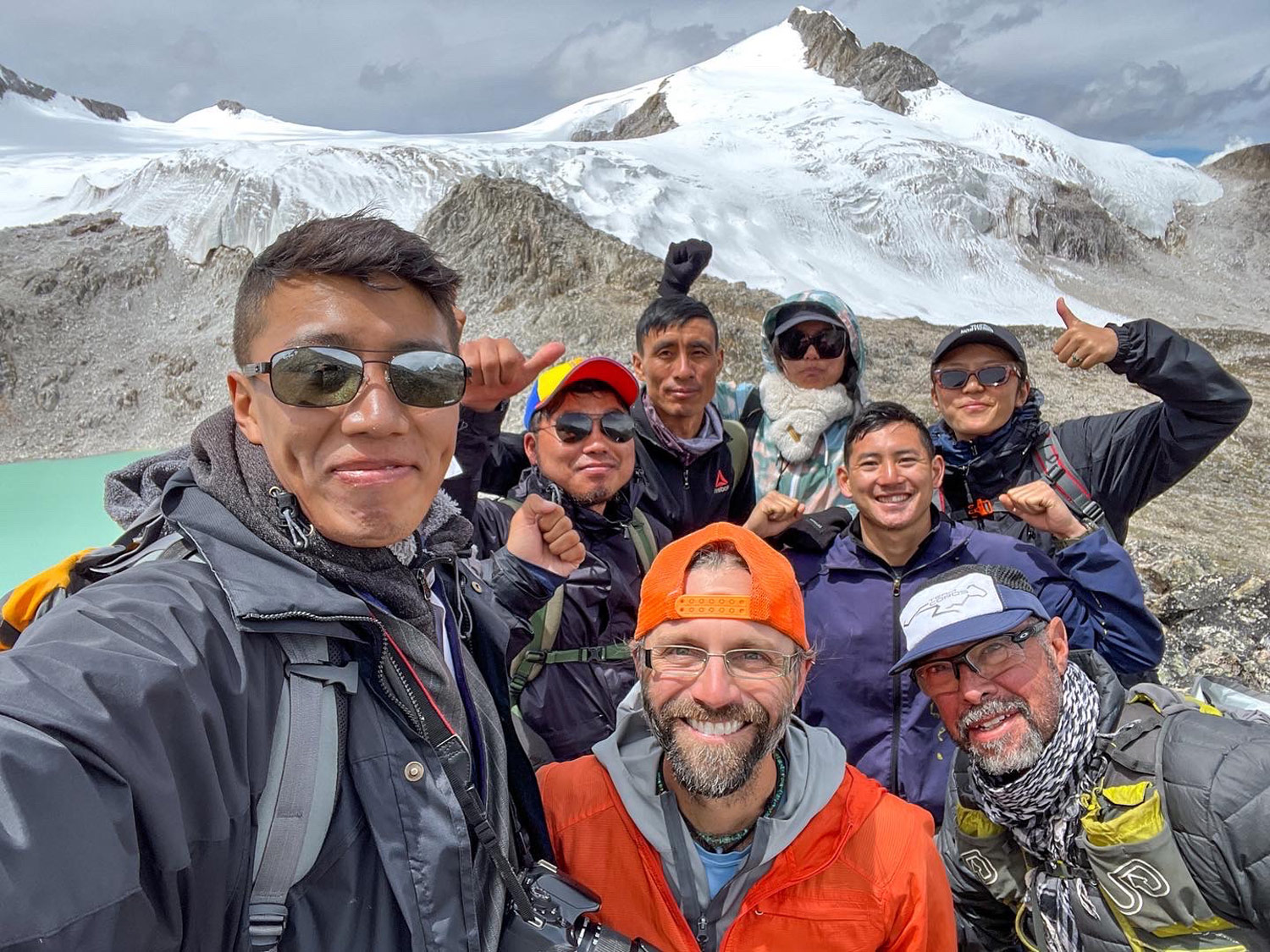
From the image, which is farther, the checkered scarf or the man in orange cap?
the checkered scarf

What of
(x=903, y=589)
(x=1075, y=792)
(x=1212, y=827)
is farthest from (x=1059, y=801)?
(x=903, y=589)

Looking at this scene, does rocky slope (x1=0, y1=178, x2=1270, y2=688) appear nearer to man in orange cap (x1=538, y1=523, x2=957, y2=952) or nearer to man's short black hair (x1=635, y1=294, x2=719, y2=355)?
man's short black hair (x1=635, y1=294, x2=719, y2=355)

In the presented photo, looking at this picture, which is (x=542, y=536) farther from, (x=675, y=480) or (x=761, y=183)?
(x=761, y=183)

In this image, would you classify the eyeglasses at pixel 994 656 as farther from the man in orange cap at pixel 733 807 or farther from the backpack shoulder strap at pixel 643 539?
the backpack shoulder strap at pixel 643 539

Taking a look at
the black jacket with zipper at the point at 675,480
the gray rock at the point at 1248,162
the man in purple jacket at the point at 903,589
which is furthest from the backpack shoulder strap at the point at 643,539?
the gray rock at the point at 1248,162

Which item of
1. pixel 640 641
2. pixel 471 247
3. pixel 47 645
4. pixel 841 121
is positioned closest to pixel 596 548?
pixel 640 641

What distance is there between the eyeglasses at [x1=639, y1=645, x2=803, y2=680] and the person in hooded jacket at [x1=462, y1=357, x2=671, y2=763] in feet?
2.62

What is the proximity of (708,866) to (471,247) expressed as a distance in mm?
24213

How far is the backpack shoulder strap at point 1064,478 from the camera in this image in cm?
349

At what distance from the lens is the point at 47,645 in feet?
3.29

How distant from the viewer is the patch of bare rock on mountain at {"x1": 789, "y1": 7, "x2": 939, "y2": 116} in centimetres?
7231

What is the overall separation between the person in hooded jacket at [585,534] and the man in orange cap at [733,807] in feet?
2.13

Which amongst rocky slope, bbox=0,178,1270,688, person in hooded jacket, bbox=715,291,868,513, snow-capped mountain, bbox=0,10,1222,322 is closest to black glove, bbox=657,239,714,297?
person in hooded jacket, bbox=715,291,868,513

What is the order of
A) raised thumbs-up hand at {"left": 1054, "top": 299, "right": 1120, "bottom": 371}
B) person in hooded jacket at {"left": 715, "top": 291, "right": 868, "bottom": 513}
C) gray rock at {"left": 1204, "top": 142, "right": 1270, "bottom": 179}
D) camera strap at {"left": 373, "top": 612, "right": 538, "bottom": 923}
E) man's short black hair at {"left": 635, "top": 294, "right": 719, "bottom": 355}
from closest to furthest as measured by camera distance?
1. camera strap at {"left": 373, "top": 612, "right": 538, "bottom": 923}
2. raised thumbs-up hand at {"left": 1054, "top": 299, "right": 1120, "bottom": 371}
3. person in hooded jacket at {"left": 715, "top": 291, "right": 868, "bottom": 513}
4. man's short black hair at {"left": 635, "top": 294, "right": 719, "bottom": 355}
5. gray rock at {"left": 1204, "top": 142, "right": 1270, "bottom": 179}
